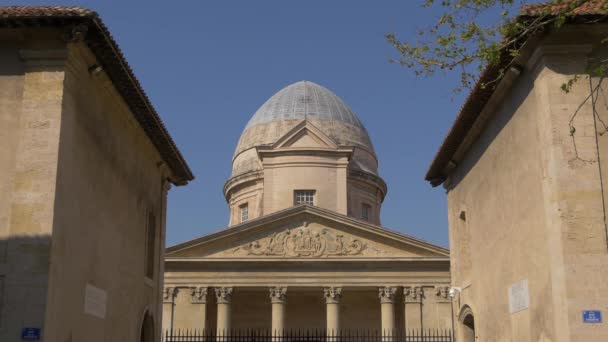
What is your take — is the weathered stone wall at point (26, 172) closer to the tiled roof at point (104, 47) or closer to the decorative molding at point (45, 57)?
the decorative molding at point (45, 57)

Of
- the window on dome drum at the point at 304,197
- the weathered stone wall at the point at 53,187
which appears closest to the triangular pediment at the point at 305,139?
the window on dome drum at the point at 304,197

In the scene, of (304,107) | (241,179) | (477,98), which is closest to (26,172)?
(477,98)

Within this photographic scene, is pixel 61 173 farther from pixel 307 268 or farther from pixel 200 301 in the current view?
pixel 307 268

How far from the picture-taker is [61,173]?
13883 millimetres

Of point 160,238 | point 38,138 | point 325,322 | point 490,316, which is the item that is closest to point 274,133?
point 325,322

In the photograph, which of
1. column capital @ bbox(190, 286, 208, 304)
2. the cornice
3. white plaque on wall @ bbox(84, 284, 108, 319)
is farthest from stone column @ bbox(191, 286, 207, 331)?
white plaque on wall @ bbox(84, 284, 108, 319)

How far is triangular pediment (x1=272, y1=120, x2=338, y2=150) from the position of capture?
51.7 metres

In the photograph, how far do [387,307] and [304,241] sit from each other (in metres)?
5.38

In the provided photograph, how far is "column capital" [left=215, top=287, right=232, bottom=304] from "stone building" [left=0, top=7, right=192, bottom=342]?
22.7 m

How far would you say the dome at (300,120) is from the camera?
179 feet

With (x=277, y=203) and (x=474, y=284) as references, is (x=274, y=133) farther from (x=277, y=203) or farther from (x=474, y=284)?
(x=474, y=284)

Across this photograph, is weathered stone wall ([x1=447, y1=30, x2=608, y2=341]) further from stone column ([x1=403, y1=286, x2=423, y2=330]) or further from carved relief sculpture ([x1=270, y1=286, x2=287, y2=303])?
carved relief sculpture ([x1=270, y1=286, x2=287, y2=303])

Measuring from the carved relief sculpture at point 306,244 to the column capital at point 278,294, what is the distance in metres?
1.74

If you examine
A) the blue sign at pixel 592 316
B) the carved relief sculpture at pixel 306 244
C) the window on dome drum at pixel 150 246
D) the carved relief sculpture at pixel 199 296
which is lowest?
the blue sign at pixel 592 316
